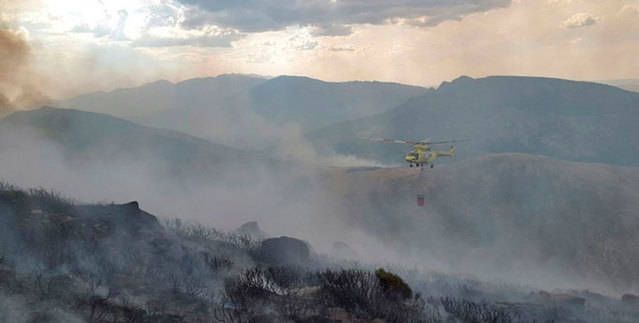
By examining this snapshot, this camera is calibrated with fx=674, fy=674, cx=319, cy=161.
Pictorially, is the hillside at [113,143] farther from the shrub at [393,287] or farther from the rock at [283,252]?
the shrub at [393,287]

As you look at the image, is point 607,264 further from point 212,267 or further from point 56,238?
point 56,238

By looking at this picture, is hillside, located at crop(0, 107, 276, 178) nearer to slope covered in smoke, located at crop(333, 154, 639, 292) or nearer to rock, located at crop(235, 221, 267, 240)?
slope covered in smoke, located at crop(333, 154, 639, 292)

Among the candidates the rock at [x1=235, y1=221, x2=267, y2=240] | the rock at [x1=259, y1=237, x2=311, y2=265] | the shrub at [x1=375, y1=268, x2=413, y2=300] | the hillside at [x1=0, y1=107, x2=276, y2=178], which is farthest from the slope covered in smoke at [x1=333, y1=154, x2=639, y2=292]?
the shrub at [x1=375, y1=268, x2=413, y2=300]

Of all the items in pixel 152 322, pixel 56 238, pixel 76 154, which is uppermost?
pixel 76 154

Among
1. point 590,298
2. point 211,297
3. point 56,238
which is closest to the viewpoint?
point 211,297

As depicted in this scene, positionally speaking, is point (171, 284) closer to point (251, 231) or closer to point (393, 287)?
point (393, 287)

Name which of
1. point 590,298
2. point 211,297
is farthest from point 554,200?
point 211,297

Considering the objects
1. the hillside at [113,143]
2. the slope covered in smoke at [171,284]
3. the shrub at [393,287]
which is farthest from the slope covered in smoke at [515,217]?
the shrub at [393,287]
